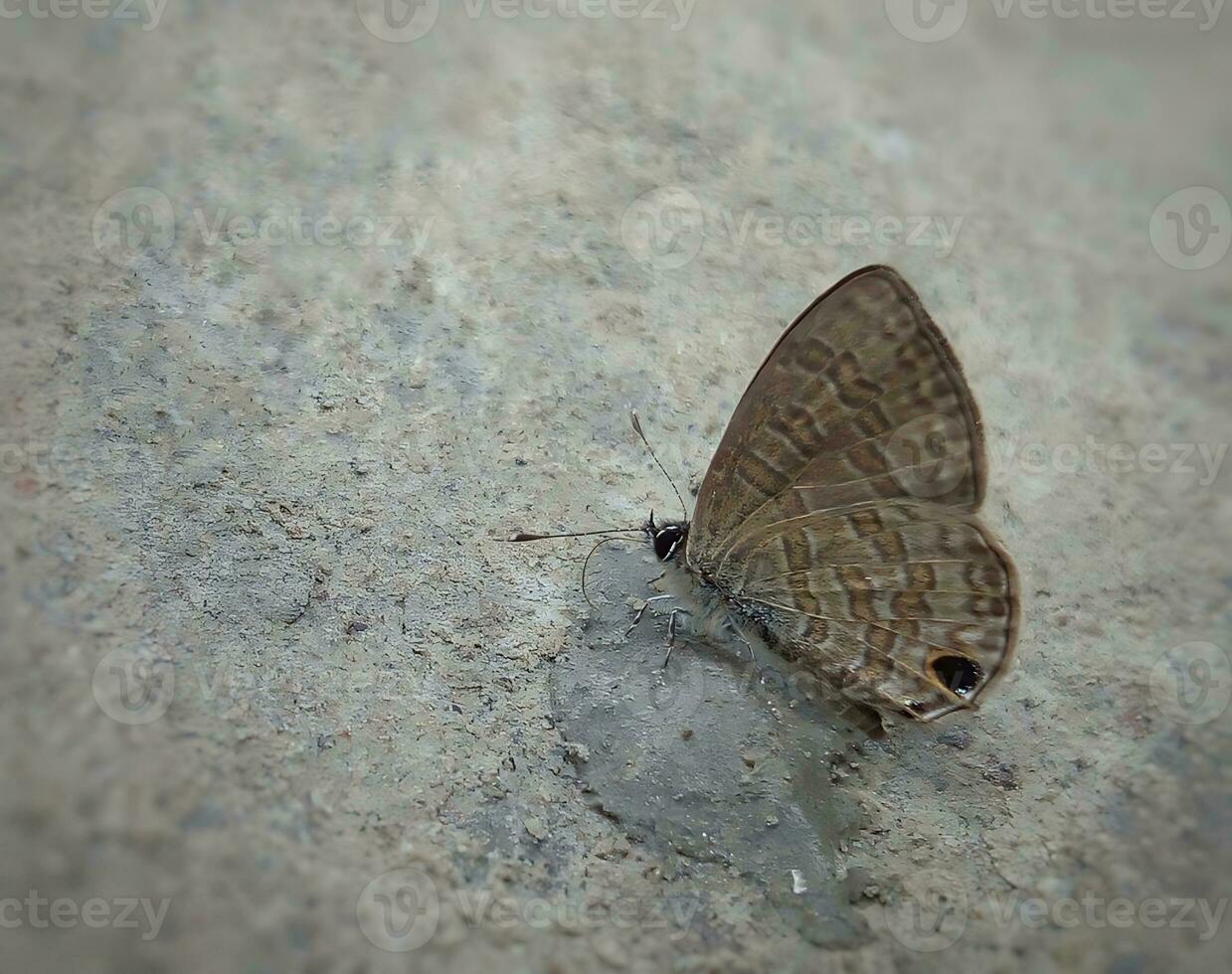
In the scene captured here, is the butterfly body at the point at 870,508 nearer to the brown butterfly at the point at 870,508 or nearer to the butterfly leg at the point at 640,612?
the brown butterfly at the point at 870,508

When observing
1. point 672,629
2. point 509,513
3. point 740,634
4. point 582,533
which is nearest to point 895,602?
point 740,634

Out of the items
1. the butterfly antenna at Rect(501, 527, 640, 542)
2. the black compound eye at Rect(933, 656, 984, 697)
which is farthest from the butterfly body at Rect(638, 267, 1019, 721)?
the butterfly antenna at Rect(501, 527, 640, 542)

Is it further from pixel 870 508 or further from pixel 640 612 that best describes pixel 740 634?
pixel 870 508

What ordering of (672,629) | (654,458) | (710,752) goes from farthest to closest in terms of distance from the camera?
(654,458) < (672,629) < (710,752)

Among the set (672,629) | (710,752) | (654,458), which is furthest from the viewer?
(654,458)

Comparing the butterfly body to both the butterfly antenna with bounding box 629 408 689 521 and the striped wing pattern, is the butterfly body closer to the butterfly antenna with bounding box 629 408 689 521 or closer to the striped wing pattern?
the striped wing pattern

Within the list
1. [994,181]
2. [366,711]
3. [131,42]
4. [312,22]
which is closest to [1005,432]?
[994,181]
